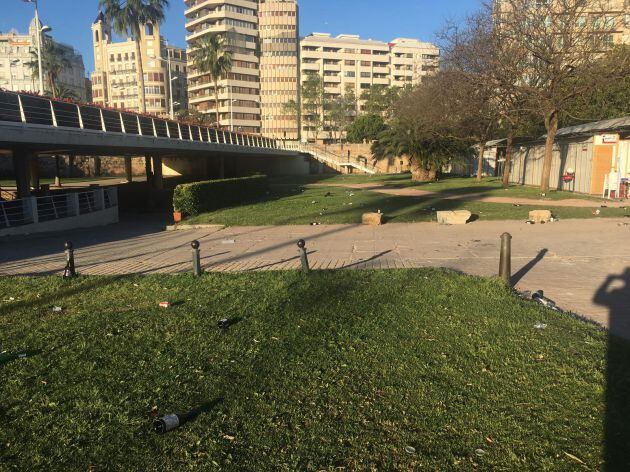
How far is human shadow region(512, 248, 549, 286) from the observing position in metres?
8.31

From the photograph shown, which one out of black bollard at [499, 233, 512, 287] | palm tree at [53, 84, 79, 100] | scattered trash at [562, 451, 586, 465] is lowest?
scattered trash at [562, 451, 586, 465]

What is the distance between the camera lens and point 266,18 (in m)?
112

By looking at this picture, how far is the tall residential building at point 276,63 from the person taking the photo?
111750 mm

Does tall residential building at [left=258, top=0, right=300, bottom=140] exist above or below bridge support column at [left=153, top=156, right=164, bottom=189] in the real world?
above

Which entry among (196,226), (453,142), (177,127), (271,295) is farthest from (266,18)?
(271,295)

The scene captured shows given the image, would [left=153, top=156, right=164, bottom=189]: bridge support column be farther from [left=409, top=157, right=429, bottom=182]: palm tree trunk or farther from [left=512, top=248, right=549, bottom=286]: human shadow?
[left=512, top=248, right=549, bottom=286]: human shadow

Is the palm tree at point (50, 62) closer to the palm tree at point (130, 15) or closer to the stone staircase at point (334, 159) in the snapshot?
the palm tree at point (130, 15)

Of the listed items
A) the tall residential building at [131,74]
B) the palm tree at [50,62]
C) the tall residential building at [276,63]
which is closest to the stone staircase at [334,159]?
the palm tree at [50,62]

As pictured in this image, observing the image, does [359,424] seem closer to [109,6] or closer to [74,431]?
[74,431]

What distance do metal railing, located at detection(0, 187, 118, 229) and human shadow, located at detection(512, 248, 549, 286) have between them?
14886 millimetres

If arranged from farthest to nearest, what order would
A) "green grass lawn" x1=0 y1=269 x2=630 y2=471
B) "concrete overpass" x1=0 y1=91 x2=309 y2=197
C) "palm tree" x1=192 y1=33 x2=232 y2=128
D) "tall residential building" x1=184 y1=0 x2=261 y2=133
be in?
"tall residential building" x1=184 y1=0 x2=261 y2=133 → "palm tree" x1=192 y1=33 x2=232 y2=128 → "concrete overpass" x1=0 y1=91 x2=309 y2=197 → "green grass lawn" x1=0 y1=269 x2=630 y2=471

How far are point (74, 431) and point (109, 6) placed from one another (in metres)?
63.5

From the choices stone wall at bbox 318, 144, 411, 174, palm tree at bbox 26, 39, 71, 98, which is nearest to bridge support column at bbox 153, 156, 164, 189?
stone wall at bbox 318, 144, 411, 174

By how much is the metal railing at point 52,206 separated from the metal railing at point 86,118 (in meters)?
2.67
